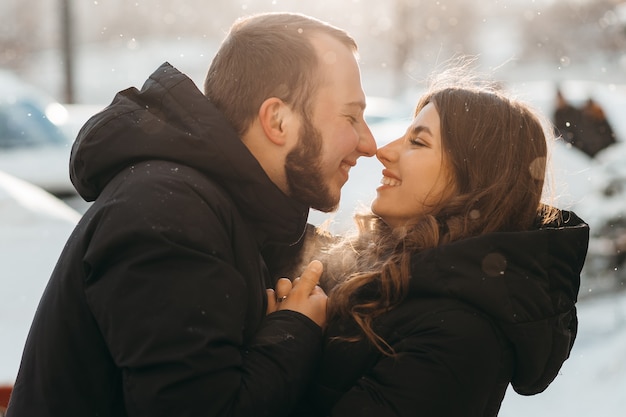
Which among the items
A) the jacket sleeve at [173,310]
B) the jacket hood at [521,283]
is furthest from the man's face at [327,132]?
the jacket sleeve at [173,310]

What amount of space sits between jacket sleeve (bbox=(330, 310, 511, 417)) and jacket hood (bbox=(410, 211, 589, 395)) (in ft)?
0.21

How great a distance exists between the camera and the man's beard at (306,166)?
7.73 feet

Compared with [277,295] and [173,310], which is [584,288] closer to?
[277,295]

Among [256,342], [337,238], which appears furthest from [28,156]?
[256,342]

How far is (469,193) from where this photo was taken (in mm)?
2396

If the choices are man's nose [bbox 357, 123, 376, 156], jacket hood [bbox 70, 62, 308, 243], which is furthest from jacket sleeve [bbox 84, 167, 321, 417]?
man's nose [bbox 357, 123, 376, 156]

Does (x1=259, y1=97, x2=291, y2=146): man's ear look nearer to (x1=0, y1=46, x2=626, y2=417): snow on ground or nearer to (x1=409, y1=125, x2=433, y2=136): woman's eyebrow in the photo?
(x1=409, y1=125, x2=433, y2=136): woman's eyebrow

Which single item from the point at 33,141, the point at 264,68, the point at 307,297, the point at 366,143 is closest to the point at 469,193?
the point at 366,143

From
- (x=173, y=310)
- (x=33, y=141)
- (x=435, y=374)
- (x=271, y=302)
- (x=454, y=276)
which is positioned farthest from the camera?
(x=33, y=141)

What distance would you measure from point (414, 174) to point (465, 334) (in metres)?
0.61

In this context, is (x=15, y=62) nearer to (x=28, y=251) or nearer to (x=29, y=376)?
(x=28, y=251)

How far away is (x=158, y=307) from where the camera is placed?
5.78 feet

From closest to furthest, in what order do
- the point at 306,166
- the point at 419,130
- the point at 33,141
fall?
the point at 306,166
the point at 419,130
the point at 33,141

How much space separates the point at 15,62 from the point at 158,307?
31213 millimetres
